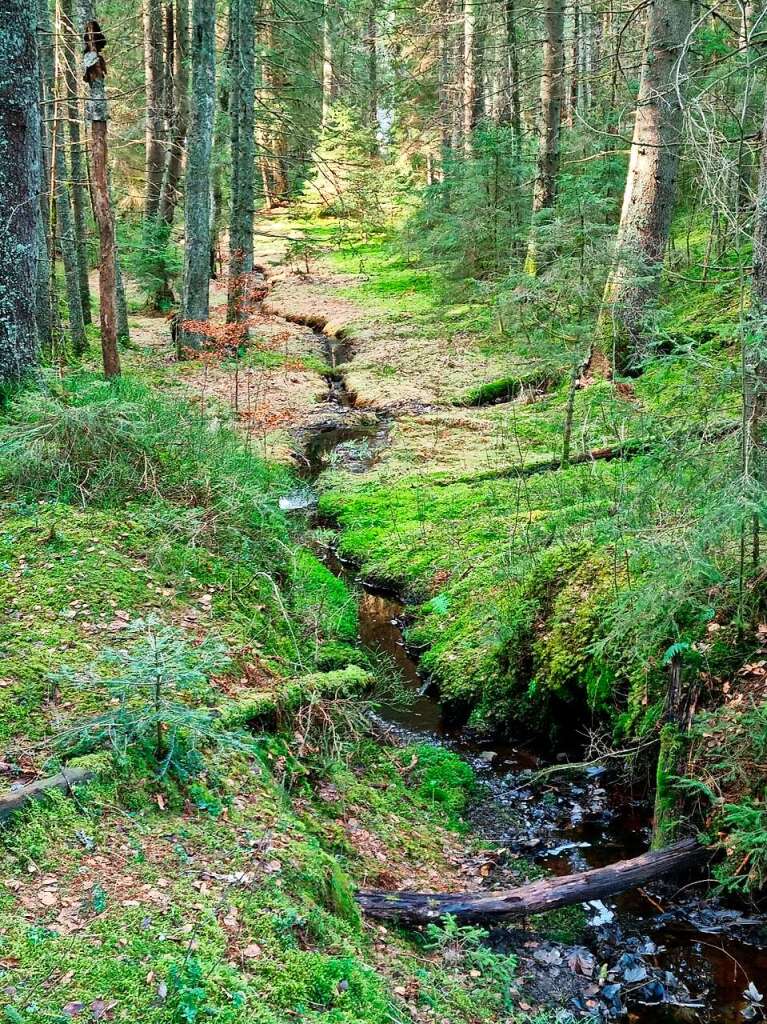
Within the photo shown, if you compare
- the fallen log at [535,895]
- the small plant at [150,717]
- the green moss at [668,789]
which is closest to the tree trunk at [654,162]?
A: the green moss at [668,789]

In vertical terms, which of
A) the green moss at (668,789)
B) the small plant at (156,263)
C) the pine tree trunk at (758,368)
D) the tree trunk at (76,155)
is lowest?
the green moss at (668,789)

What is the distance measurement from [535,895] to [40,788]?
269 cm

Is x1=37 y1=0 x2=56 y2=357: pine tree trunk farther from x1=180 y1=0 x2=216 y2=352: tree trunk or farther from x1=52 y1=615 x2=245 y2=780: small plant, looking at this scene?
x1=52 y1=615 x2=245 y2=780: small plant

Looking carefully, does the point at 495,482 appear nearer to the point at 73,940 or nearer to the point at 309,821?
the point at 309,821

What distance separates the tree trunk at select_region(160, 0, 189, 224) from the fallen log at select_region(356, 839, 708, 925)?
18285mm

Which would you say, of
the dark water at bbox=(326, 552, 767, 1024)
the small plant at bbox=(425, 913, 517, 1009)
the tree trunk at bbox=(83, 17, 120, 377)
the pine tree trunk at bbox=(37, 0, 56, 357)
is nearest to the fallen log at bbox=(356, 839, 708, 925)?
the small plant at bbox=(425, 913, 517, 1009)

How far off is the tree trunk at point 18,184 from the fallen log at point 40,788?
5.03 metres

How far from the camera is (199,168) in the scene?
14805 mm

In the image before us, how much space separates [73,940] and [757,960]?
3.45 meters

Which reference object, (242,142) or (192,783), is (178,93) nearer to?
(242,142)

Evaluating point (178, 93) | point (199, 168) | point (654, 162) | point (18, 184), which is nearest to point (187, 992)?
point (18, 184)

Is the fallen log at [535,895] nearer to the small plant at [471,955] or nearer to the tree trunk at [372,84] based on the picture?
the small plant at [471,955]

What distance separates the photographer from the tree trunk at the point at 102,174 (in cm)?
827

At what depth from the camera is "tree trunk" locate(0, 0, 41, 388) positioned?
7.14m
